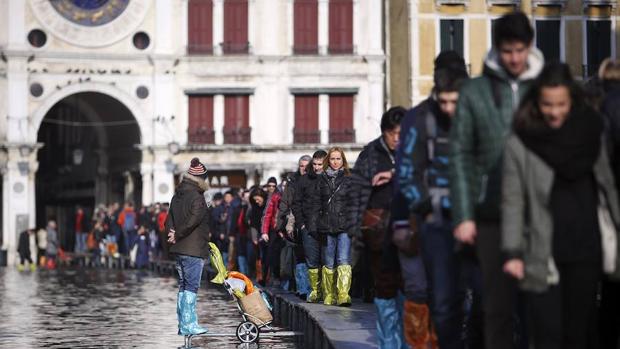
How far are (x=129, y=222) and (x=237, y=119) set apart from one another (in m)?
9.10

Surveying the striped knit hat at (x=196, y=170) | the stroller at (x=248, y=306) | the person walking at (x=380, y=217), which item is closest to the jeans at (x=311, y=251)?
the stroller at (x=248, y=306)

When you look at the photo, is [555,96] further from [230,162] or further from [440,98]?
[230,162]

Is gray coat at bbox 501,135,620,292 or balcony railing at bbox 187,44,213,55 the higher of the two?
balcony railing at bbox 187,44,213,55

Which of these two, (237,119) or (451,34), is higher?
(451,34)

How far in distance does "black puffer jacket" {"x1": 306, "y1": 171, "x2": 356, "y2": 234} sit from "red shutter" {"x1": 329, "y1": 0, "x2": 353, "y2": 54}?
129ft

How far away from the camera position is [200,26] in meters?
59.3

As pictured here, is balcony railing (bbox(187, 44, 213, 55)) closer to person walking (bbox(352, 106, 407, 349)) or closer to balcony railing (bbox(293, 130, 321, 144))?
balcony railing (bbox(293, 130, 321, 144))

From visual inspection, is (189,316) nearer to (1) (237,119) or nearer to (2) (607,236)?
(2) (607,236)

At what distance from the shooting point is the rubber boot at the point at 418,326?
10961mm

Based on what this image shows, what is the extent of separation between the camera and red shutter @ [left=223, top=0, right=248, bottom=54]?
59.3 meters

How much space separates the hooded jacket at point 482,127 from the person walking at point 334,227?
10.3 metres

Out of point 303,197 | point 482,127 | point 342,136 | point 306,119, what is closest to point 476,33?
point 342,136

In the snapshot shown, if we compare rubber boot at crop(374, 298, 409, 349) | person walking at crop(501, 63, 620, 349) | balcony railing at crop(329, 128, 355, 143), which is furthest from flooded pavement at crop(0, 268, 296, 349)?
balcony railing at crop(329, 128, 355, 143)

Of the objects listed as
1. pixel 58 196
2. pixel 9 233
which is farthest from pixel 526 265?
pixel 58 196
